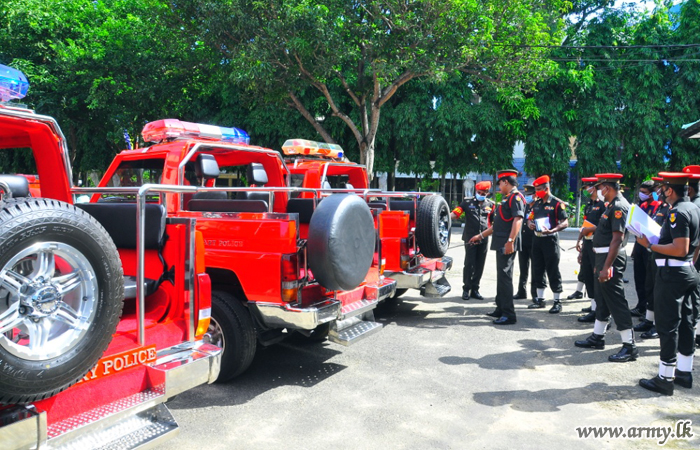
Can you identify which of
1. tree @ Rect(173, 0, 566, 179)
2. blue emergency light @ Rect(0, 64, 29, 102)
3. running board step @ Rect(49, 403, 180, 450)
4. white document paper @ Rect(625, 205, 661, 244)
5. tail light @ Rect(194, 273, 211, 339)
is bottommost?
running board step @ Rect(49, 403, 180, 450)

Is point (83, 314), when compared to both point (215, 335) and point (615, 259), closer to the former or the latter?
point (215, 335)

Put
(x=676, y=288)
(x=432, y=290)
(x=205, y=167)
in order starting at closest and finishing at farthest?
(x=676, y=288) < (x=205, y=167) < (x=432, y=290)

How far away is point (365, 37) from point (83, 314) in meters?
13.1

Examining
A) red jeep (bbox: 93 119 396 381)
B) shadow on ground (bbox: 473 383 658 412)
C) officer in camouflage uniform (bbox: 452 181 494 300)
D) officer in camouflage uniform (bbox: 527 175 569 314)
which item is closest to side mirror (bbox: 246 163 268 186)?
red jeep (bbox: 93 119 396 381)

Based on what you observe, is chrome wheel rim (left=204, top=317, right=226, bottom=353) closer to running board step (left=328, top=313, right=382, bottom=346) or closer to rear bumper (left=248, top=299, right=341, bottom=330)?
rear bumper (left=248, top=299, right=341, bottom=330)

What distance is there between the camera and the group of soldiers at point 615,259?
4.31m

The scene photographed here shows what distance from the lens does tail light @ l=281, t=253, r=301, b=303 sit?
4.06 metres

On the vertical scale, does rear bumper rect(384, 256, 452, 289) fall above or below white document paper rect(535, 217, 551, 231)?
below

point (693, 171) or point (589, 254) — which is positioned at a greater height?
point (693, 171)

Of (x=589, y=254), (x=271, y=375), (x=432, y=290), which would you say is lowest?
(x=271, y=375)

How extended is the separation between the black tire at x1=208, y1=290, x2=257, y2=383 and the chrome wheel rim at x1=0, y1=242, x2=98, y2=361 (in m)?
1.95

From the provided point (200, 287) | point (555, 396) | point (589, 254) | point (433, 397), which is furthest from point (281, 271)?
point (589, 254)

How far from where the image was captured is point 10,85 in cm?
296

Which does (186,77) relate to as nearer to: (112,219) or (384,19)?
(384,19)
